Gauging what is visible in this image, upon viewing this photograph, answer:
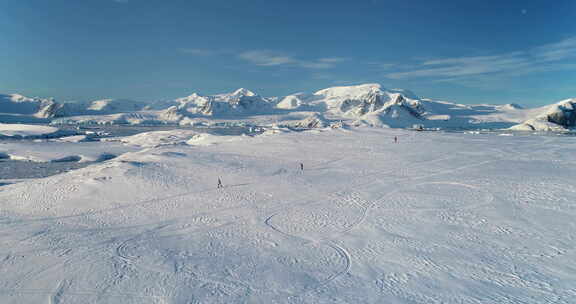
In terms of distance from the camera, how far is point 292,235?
12.8 m

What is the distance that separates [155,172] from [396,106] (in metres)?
141

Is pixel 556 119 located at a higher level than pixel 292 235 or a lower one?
higher

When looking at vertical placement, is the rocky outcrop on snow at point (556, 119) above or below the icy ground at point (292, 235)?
above

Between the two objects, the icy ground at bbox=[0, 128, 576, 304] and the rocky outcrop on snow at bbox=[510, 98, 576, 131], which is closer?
the icy ground at bbox=[0, 128, 576, 304]

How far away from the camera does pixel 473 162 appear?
88.5 feet

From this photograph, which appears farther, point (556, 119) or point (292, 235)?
point (556, 119)

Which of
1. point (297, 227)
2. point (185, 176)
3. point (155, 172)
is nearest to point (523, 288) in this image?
point (297, 227)

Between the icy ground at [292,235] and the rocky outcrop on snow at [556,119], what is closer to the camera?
the icy ground at [292,235]

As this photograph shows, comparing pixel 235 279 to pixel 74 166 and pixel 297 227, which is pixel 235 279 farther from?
pixel 74 166

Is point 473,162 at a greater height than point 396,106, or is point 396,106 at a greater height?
point 396,106

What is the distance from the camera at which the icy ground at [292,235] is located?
895 centimetres

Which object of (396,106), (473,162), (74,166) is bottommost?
(74,166)

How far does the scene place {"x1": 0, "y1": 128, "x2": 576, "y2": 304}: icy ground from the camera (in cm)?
895

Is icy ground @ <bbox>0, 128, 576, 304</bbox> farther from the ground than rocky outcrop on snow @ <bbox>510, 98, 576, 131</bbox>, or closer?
closer
